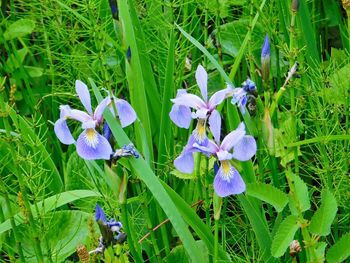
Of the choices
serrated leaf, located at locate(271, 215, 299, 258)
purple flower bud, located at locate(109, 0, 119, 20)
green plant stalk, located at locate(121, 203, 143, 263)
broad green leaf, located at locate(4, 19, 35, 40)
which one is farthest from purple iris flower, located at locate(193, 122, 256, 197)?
broad green leaf, located at locate(4, 19, 35, 40)

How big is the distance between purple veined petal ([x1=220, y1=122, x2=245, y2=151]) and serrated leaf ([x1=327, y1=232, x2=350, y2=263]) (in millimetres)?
287

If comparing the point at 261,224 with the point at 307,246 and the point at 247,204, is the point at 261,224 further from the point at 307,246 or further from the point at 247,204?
the point at 307,246

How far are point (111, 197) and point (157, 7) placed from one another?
2.13 feet

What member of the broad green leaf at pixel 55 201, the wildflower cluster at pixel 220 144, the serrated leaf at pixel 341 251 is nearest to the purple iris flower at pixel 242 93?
the wildflower cluster at pixel 220 144

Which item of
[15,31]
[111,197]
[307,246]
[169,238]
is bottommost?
[169,238]

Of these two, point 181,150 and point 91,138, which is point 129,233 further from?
point 181,150

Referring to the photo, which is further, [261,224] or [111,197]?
[111,197]

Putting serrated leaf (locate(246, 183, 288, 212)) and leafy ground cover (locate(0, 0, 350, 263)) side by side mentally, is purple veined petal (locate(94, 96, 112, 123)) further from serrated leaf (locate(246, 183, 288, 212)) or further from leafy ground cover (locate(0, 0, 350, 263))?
serrated leaf (locate(246, 183, 288, 212))

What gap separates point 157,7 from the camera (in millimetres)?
2279

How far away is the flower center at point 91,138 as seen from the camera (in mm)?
1443

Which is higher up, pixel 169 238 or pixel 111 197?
pixel 111 197

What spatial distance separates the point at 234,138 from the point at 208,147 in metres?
0.05

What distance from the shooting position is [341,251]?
149 centimetres

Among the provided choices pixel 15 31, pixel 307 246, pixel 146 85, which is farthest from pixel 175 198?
pixel 15 31
